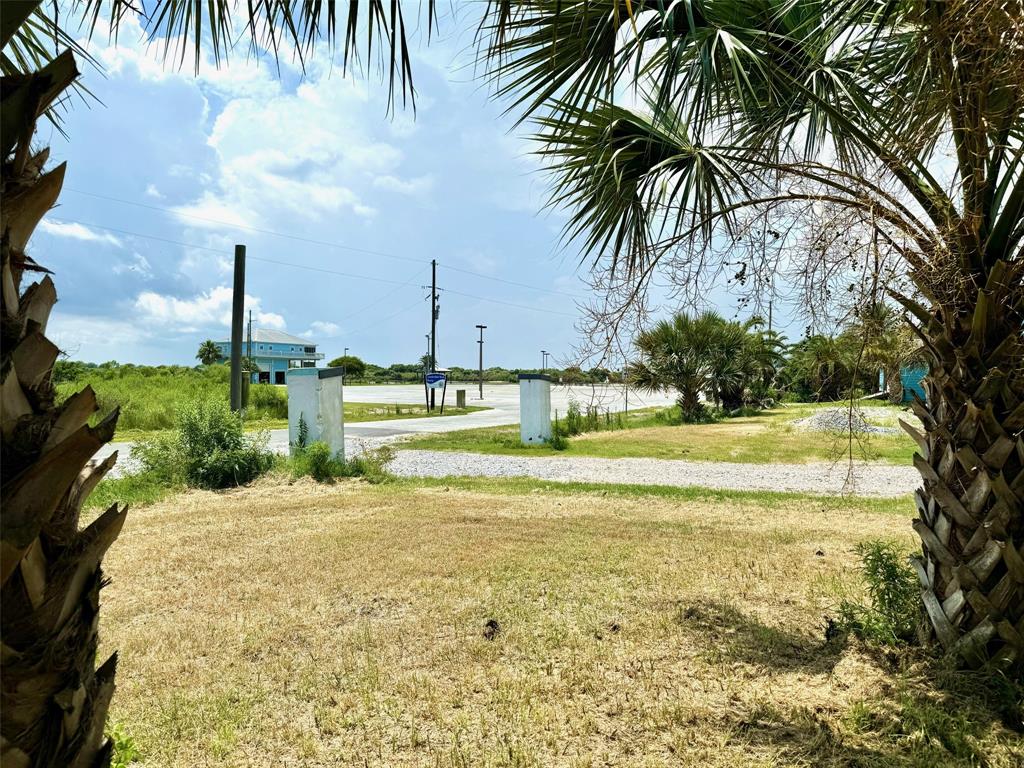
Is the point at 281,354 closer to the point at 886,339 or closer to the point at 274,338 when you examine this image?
the point at 274,338

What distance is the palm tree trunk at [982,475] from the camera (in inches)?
109

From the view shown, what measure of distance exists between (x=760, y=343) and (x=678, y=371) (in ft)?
26.2

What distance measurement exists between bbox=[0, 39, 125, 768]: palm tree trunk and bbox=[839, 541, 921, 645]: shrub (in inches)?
148

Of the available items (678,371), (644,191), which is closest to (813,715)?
(644,191)

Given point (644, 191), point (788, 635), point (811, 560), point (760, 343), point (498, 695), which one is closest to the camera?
point (498, 695)

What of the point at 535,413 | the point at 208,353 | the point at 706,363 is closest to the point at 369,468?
the point at 535,413

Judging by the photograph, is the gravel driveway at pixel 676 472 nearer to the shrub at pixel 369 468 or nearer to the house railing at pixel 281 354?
the shrub at pixel 369 468

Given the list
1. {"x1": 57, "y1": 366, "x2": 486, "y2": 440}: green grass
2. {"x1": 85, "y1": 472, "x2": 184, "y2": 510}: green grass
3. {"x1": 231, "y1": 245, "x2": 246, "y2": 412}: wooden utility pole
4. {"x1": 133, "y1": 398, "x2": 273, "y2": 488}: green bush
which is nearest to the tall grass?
{"x1": 57, "y1": 366, "x2": 486, "y2": 440}: green grass

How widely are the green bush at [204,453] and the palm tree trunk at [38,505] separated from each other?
9235 millimetres

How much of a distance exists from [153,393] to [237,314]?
13.5 m

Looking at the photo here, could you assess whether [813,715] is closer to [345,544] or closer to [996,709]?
[996,709]

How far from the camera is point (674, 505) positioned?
8148mm

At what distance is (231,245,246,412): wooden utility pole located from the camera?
44.5 ft

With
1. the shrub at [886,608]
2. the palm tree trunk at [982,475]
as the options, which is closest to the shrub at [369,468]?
the shrub at [886,608]
